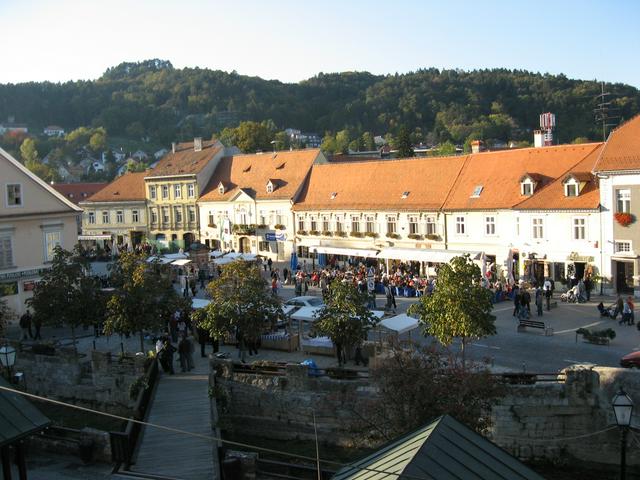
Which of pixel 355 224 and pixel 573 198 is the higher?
pixel 573 198

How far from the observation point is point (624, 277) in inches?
1396

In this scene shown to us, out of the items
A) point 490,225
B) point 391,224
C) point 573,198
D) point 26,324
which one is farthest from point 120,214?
point 573,198

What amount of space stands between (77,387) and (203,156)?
4284 centimetres

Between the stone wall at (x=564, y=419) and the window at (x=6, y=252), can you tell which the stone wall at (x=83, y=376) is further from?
the stone wall at (x=564, y=419)

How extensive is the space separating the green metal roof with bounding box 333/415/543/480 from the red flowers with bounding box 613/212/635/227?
2761 centimetres

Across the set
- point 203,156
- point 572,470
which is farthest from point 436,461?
point 203,156

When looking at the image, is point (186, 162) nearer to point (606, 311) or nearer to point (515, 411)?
point (606, 311)

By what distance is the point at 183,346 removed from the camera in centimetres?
2367

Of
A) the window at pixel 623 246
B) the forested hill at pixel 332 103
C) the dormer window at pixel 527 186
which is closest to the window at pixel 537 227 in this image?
the dormer window at pixel 527 186

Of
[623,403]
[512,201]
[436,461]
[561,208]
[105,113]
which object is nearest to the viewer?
[436,461]

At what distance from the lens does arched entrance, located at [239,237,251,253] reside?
57625mm

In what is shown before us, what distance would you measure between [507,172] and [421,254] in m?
7.50

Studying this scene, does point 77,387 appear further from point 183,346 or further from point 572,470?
point 572,470

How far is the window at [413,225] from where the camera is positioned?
45.3 meters
